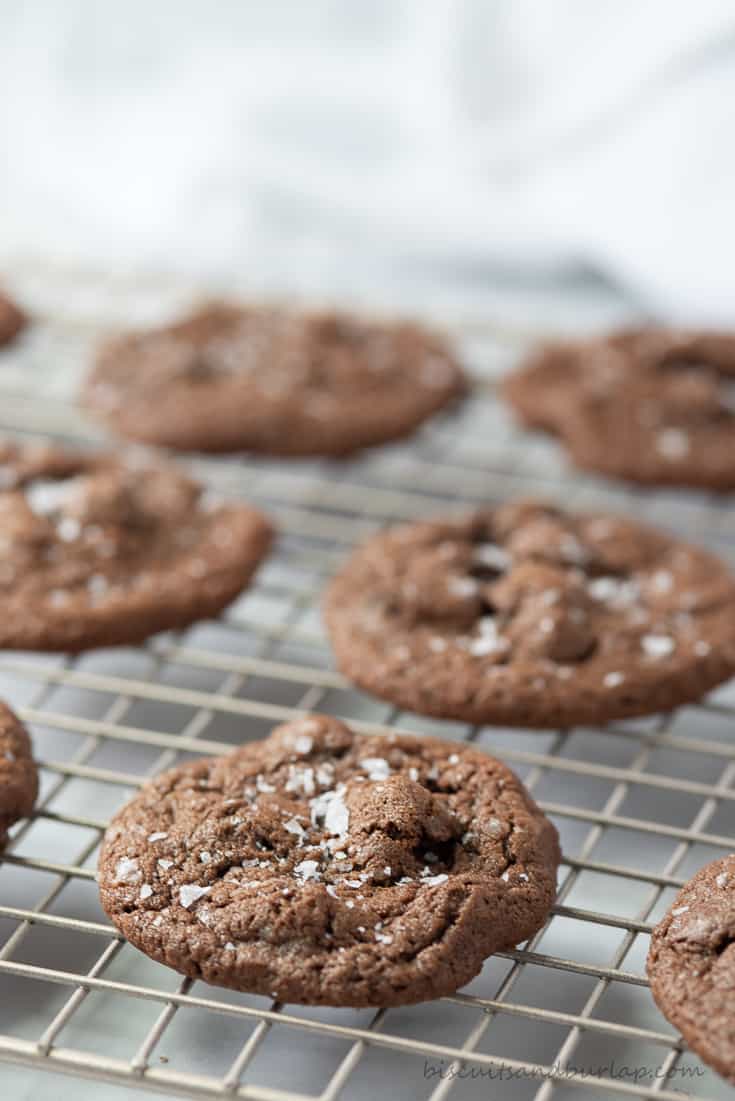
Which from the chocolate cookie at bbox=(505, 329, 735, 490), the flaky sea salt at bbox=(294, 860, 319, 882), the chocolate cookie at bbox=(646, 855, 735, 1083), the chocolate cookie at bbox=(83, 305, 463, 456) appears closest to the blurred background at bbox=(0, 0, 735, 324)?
the chocolate cookie at bbox=(505, 329, 735, 490)

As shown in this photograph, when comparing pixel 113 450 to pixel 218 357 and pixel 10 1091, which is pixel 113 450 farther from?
pixel 10 1091

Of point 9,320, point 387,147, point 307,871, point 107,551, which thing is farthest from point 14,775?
point 387,147

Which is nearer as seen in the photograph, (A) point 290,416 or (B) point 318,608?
(B) point 318,608

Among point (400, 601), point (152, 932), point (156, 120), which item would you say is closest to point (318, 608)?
point (400, 601)

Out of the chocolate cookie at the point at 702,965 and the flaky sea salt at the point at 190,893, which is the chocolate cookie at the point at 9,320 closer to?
the flaky sea salt at the point at 190,893

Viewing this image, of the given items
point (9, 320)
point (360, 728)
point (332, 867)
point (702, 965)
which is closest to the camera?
point (702, 965)

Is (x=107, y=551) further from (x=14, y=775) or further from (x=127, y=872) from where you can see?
(x=127, y=872)

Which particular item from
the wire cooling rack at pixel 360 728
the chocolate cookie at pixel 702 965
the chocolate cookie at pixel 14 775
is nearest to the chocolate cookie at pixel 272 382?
the wire cooling rack at pixel 360 728

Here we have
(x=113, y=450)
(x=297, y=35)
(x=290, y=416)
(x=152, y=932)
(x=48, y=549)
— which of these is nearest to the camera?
(x=152, y=932)
